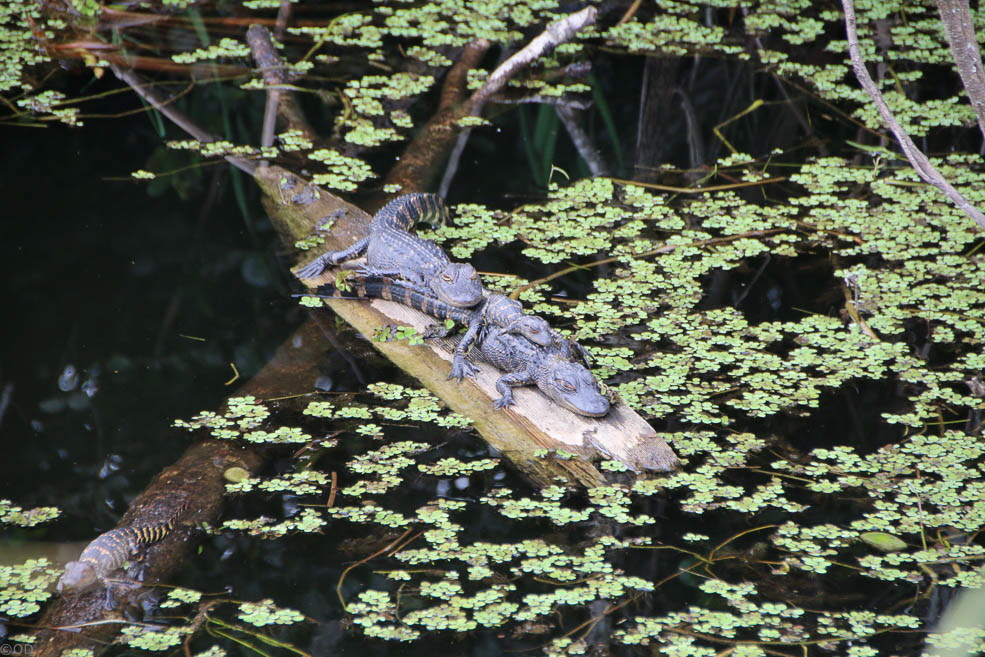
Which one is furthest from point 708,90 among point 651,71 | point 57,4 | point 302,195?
point 57,4

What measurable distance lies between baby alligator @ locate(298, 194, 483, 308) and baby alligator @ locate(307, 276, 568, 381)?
1.8 inches

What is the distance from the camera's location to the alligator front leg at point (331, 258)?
4.45 meters

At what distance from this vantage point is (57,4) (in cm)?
704

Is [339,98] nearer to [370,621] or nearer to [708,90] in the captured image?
[708,90]

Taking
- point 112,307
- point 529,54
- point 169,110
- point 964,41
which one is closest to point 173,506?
point 112,307

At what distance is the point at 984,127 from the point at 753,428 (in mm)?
1380

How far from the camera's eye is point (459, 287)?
12.8 feet

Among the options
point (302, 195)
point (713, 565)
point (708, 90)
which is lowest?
point (713, 565)

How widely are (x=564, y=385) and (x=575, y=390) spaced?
0.05 m

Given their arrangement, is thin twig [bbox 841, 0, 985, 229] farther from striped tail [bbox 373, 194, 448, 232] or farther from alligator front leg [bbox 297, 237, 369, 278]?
alligator front leg [bbox 297, 237, 369, 278]

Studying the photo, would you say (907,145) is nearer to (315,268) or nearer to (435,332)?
(435,332)

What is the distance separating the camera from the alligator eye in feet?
11.0

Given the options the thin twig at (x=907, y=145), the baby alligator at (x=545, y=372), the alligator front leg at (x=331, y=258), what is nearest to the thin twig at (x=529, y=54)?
the alligator front leg at (x=331, y=258)

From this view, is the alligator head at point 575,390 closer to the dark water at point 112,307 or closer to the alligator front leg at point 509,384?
the alligator front leg at point 509,384
